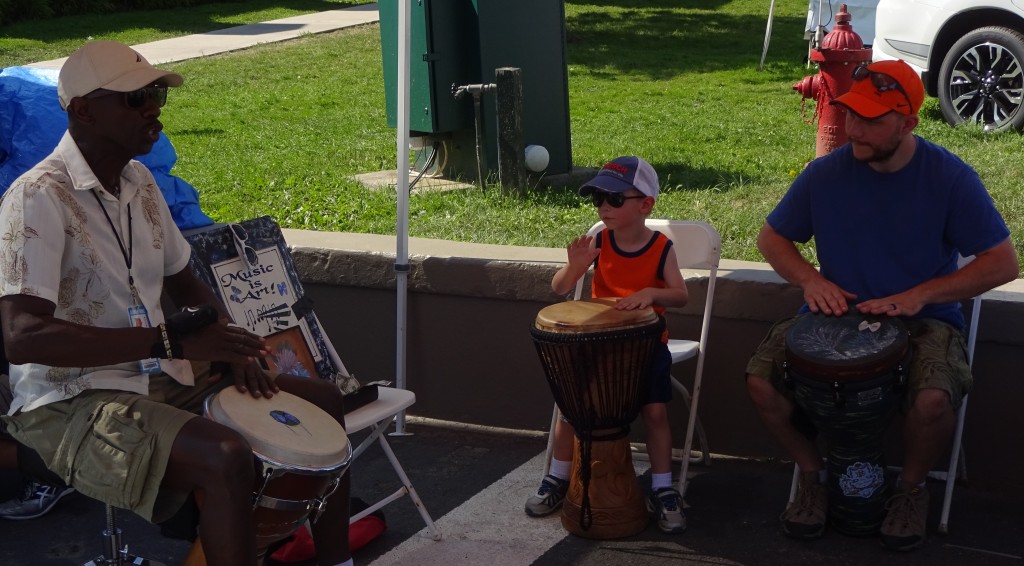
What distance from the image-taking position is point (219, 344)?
3.38 m

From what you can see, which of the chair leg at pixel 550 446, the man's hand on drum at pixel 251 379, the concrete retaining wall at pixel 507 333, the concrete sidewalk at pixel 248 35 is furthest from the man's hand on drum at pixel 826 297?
the concrete sidewalk at pixel 248 35

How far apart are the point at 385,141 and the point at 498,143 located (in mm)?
2292

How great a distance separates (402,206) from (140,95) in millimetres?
1711

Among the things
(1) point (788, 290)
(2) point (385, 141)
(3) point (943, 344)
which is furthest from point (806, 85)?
(2) point (385, 141)

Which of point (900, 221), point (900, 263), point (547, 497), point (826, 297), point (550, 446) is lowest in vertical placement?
point (547, 497)

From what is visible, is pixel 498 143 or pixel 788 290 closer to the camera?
pixel 788 290

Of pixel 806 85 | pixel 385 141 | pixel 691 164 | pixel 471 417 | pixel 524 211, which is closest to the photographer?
pixel 471 417

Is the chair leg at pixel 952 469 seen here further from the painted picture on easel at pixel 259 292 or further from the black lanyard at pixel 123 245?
the black lanyard at pixel 123 245

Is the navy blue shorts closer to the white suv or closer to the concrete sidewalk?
the white suv

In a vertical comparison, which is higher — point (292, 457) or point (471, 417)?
point (292, 457)

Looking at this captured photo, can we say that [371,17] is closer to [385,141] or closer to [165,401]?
[385,141]

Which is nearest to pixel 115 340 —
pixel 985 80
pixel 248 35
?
pixel 985 80

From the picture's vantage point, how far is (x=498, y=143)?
23.8 ft

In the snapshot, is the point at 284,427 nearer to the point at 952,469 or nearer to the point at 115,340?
the point at 115,340
